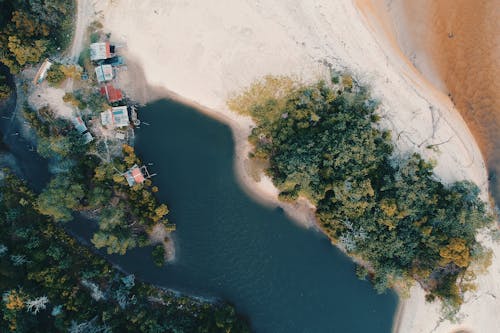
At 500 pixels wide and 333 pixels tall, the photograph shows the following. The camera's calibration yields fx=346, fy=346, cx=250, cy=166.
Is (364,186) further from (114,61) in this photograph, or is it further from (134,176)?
(114,61)

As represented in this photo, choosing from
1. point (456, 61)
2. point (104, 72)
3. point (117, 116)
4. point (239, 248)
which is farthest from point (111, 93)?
point (456, 61)

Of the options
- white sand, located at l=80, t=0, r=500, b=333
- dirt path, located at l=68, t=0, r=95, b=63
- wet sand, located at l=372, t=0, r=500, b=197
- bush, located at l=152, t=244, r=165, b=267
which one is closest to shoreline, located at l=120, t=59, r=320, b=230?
white sand, located at l=80, t=0, r=500, b=333

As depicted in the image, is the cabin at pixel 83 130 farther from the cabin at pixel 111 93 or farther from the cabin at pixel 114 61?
the cabin at pixel 114 61

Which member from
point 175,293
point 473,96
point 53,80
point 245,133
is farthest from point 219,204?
point 473,96

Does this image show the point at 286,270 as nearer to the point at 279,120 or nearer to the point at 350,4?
the point at 279,120

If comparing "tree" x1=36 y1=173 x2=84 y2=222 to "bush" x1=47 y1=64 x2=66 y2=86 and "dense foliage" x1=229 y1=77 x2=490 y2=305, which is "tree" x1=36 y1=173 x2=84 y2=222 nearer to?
"bush" x1=47 y1=64 x2=66 y2=86
